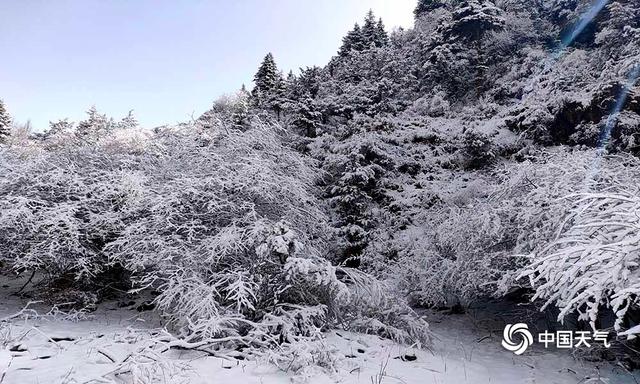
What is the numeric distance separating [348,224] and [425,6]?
3856cm

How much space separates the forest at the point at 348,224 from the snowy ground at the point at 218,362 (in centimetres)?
44

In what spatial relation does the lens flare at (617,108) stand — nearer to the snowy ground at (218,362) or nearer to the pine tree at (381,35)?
the snowy ground at (218,362)

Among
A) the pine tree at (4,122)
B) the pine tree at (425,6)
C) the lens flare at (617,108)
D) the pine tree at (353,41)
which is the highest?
the pine tree at (425,6)

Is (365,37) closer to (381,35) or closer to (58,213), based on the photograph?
(381,35)

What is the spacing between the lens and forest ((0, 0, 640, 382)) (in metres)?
6.84

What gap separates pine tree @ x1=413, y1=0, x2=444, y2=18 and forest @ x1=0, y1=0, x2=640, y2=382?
946 inches

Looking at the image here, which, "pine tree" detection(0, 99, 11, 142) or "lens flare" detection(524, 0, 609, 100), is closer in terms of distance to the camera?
"lens flare" detection(524, 0, 609, 100)

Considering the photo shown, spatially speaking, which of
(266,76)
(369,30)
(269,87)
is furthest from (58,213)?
(369,30)

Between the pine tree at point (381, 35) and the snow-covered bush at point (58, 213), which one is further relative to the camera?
the pine tree at point (381, 35)

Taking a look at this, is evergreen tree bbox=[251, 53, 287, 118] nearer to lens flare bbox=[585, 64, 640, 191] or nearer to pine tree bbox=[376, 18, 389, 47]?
pine tree bbox=[376, 18, 389, 47]

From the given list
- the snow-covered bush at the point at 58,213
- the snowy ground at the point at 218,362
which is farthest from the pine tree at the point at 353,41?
the snowy ground at the point at 218,362

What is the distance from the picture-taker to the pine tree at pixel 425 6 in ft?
146

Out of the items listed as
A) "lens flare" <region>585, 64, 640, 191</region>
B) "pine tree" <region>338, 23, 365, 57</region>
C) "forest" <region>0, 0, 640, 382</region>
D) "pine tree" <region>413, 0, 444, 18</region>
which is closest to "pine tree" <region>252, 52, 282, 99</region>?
"pine tree" <region>338, 23, 365, 57</region>

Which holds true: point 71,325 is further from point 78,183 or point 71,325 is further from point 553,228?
point 553,228
